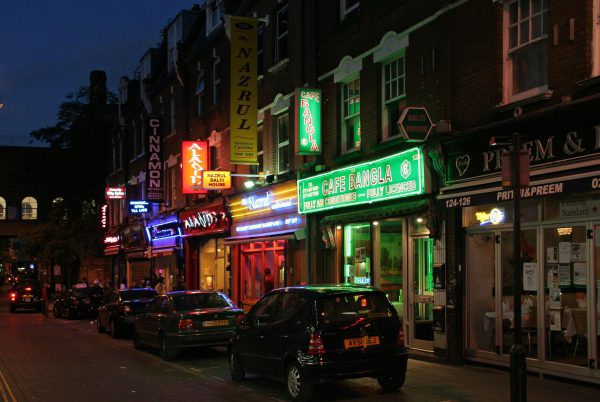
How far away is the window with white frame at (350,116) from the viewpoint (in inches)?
688

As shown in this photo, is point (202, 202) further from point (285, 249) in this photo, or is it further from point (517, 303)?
point (517, 303)

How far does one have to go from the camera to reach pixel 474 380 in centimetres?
1152

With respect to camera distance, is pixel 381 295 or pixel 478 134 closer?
pixel 381 295

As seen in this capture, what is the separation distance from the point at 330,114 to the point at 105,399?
1004 cm

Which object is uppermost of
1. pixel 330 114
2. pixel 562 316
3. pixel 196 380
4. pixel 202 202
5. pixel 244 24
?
pixel 244 24

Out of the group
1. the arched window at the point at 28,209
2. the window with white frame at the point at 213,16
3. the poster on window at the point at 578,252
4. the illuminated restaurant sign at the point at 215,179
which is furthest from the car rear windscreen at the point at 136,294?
the arched window at the point at 28,209

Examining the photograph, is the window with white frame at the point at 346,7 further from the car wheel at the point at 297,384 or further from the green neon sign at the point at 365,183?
the car wheel at the point at 297,384

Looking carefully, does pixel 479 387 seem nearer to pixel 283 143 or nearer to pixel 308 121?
pixel 308 121

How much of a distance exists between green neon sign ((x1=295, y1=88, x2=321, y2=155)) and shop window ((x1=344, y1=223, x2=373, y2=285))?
232 cm

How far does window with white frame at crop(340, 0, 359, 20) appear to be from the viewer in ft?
58.2

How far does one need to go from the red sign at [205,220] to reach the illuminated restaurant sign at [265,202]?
1.90ft

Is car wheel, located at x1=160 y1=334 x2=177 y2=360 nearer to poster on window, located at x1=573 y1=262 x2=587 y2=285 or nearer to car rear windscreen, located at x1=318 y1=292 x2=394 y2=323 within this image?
car rear windscreen, located at x1=318 y1=292 x2=394 y2=323

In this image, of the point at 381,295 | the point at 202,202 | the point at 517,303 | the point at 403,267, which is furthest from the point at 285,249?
the point at 517,303

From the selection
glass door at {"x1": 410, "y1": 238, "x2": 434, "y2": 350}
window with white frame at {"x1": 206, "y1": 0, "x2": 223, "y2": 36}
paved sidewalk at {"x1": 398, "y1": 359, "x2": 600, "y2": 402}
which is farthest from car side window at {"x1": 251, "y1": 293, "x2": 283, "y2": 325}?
window with white frame at {"x1": 206, "y1": 0, "x2": 223, "y2": 36}
